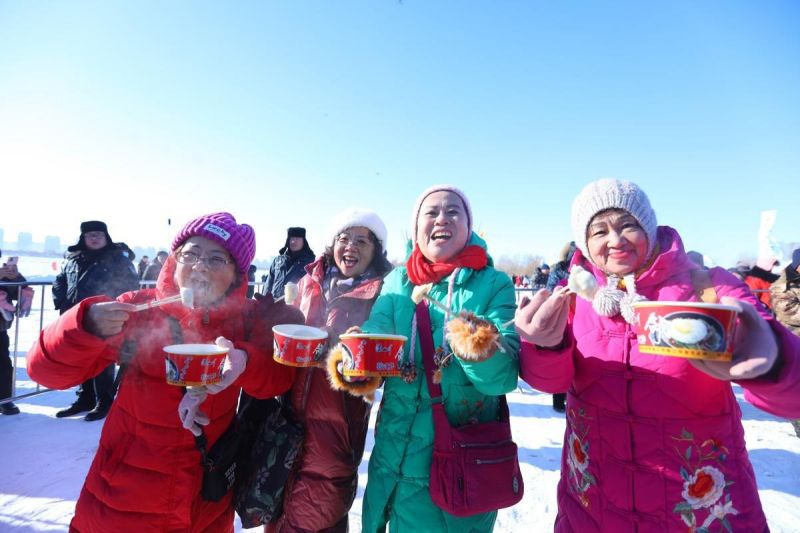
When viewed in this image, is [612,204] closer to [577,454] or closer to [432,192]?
[432,192]

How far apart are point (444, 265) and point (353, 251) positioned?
32.4 inches

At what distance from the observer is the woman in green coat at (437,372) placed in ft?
5.54

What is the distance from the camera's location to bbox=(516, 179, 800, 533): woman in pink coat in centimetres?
130

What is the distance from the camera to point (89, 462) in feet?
11.5

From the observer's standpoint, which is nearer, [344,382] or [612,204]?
[612,204]

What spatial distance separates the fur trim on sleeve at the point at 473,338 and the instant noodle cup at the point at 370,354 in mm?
283

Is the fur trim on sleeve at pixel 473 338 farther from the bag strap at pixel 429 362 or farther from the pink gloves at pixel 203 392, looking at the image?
the pink gloves at pixel 203 392

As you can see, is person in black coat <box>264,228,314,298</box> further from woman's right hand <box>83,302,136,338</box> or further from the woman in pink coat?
the woman in pink coat

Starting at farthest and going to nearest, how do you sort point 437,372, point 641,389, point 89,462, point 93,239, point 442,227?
point 93,239
point 89,462
point 442,227
point 437,372
point 641,389

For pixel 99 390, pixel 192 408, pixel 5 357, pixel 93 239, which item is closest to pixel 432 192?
pixel 192 408

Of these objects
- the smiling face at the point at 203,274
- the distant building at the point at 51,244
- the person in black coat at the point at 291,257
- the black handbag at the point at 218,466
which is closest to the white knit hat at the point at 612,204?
the smiling face at the point at 203,274

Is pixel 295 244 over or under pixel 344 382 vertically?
over

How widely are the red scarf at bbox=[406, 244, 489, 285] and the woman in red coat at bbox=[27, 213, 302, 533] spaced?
0.82m

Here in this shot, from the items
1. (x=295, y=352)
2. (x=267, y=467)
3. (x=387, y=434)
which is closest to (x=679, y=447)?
(x=387, y=434)
